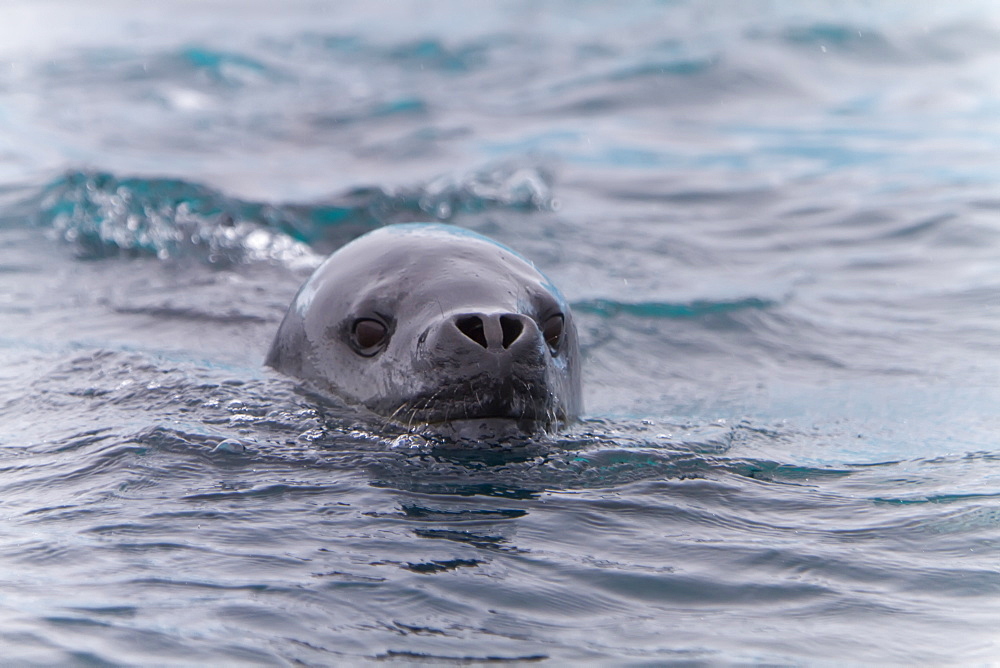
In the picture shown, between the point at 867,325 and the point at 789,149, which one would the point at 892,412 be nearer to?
the point at 867,325

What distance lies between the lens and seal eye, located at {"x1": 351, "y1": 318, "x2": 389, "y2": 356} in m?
3.87

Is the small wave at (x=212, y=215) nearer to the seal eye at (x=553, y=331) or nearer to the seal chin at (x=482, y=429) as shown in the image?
the seal eye at (x=553, y=331)

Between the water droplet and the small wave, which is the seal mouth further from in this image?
the small wave

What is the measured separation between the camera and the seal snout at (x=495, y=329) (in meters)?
3.37

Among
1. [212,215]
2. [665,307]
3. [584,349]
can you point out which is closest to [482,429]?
[584,349]

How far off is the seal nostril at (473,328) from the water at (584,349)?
0.35 meters

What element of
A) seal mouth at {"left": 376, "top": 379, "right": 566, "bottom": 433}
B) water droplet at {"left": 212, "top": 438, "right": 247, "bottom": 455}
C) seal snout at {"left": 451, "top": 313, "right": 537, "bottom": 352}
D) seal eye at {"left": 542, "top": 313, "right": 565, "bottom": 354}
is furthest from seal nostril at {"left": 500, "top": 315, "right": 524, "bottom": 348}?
water droplet at {"left": 212, "top": 438, "right": 247, "bottom": 455}

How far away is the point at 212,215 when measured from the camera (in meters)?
7.65

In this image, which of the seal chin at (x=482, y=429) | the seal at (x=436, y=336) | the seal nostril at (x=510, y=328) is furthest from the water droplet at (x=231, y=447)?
the seal nostril at (x=510, y=328)

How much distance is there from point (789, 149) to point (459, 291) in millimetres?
7771

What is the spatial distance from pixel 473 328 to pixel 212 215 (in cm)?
466

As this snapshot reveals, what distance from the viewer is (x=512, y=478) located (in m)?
3.51

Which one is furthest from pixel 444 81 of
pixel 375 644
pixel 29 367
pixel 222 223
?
pixel 375 644

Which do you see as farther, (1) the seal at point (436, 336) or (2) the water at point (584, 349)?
(1) the seal at point (436, 336)
